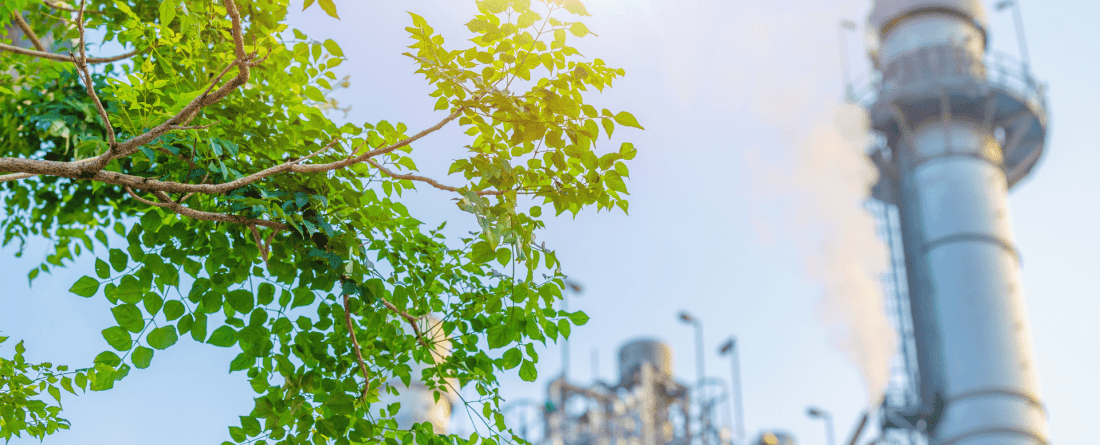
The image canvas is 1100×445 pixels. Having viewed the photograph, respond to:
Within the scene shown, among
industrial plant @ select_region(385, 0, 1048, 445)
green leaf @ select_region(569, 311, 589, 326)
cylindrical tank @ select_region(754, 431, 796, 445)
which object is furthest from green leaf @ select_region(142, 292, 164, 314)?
cylindrical tank @ select_region(754, 431, 796, 445)

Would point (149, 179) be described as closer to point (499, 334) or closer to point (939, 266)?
point (499, 334)

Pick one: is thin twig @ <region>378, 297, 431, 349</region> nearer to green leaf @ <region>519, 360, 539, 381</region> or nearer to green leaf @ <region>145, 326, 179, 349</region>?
green leaf @ <region>519, 360, 539, 381</region>

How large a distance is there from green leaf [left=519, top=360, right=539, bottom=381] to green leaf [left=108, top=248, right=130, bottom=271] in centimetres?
250

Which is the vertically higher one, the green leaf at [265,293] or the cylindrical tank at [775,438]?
the cylindrical tank at [775,438]

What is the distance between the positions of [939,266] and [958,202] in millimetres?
2516

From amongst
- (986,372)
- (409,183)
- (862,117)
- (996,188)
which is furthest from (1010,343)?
(409,183)

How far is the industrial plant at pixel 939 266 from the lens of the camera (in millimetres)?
33438

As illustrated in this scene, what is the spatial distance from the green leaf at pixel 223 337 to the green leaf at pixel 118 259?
684 mm

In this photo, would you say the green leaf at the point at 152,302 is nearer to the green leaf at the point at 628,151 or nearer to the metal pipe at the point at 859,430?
the green leaf at the point at 628,151

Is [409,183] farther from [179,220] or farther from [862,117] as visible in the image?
[862,117]

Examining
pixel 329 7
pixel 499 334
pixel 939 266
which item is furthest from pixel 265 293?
pixel 939 266

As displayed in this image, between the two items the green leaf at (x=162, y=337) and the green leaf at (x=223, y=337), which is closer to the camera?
the green leaf at (x=162, y=337)

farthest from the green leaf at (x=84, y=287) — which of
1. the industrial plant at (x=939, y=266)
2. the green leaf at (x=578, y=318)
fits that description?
the industrial plant at (x=939, y=266)

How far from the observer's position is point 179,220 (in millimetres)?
6387
